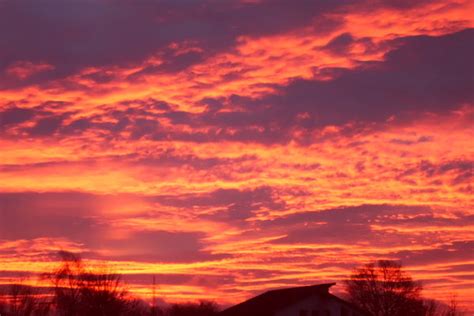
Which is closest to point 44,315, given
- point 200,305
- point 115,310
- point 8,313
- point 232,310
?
point 8,313

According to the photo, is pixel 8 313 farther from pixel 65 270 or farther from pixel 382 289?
pixel 382 289

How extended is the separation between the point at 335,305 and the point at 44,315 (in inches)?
1710

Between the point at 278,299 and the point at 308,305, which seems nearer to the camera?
the point at 308,305

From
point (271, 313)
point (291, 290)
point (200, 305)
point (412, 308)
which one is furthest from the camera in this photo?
point (200, 305)

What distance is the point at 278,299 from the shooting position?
276 ft

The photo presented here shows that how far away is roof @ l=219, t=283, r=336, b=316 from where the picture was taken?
80625 mm

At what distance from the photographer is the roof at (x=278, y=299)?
265 ft

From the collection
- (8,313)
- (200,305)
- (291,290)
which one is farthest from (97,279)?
(200,305)

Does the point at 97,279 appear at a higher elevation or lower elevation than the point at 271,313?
higher

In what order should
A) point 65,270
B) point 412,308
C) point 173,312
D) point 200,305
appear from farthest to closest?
1. point 200,305
2. point 173,312
3. point 412,308
4. point 65,270

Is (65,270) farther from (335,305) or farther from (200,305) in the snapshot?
(200,305)

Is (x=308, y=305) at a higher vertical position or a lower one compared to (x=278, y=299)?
lower

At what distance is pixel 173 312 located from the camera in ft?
497

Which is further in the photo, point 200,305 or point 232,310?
point 200,305
